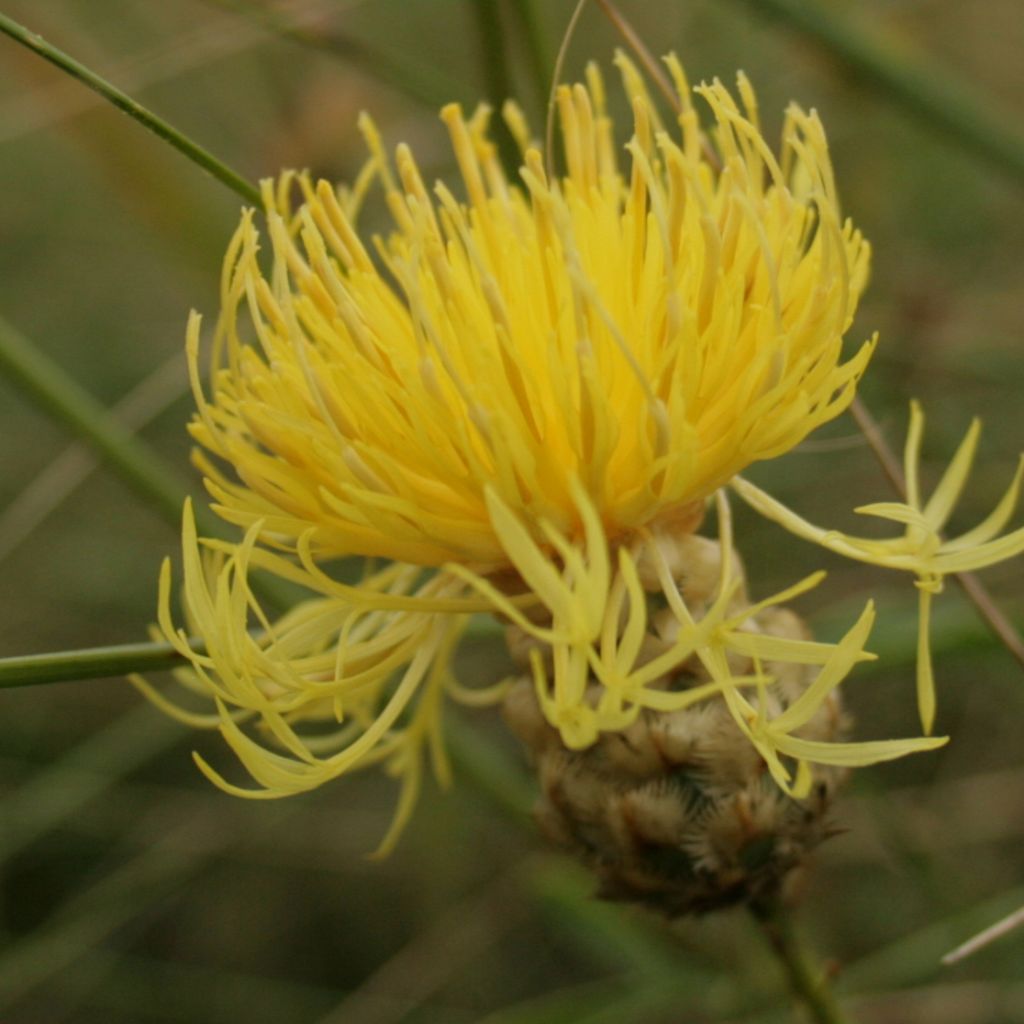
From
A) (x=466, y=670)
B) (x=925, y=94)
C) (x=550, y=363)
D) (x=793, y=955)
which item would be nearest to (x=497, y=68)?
(x=925, y=94)

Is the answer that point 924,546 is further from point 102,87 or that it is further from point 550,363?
point 102,87

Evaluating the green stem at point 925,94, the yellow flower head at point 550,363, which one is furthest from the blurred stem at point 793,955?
the green stem at point 925,94

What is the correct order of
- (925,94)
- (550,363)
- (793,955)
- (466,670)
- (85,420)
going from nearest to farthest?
(550,363) < (793,955) < (85,420) < (925,94) < (466,670)

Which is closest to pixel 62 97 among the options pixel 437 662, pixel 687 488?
pixel 437 662

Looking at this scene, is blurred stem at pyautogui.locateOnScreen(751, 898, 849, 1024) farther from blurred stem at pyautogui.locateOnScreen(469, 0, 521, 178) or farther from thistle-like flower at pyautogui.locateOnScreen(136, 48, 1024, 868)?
blurred stem at pyautogui.locateOnScreen(469, 0, 521, 178)

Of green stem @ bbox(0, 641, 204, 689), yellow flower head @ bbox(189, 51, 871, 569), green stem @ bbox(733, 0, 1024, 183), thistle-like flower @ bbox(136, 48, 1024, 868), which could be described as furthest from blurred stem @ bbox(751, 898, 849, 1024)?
green stem @ bbox(733, 0, 1024, 183)
